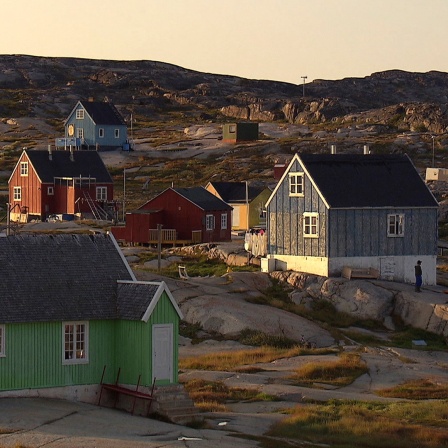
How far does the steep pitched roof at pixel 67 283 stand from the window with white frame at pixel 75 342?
36 cm

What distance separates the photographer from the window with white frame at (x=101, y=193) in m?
93.9

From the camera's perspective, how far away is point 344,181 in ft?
195

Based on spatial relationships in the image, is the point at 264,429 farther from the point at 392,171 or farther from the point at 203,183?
the point at 203,183

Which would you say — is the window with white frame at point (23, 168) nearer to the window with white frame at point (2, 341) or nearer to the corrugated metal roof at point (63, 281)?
the corrugated metal roof at point (63, 281)

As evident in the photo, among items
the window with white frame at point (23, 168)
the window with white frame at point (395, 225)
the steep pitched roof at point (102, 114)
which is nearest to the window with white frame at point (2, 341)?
the window with white frame at point (395, 225)

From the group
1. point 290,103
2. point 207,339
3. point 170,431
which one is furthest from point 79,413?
point 290,103

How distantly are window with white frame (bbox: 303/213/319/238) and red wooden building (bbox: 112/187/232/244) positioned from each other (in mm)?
17400

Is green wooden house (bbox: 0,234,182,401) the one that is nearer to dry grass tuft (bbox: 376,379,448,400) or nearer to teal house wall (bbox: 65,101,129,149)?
dry grass tuft (bbox: 376,379,448,400)

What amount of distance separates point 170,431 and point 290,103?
144m

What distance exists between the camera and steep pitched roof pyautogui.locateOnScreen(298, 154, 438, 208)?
192 feet

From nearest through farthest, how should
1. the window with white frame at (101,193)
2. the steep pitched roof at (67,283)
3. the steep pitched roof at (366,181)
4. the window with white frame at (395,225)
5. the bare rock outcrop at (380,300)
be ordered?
the steep pitched roof at (67,283) < the bare rock outcrop at (380,300) < the steep pitched roof at (366,181) < the window with white frame at (395,225) < the window with white frame at (101,193)

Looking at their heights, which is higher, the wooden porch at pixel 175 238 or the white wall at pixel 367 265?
the wooden porch at pixel 175 238

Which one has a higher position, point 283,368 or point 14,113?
point 14,113

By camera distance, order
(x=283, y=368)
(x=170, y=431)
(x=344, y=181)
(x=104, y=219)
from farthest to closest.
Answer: (x=104, y=219) < (x=344, y=181) < (x=283, y=368) < (x=170, y=431)
